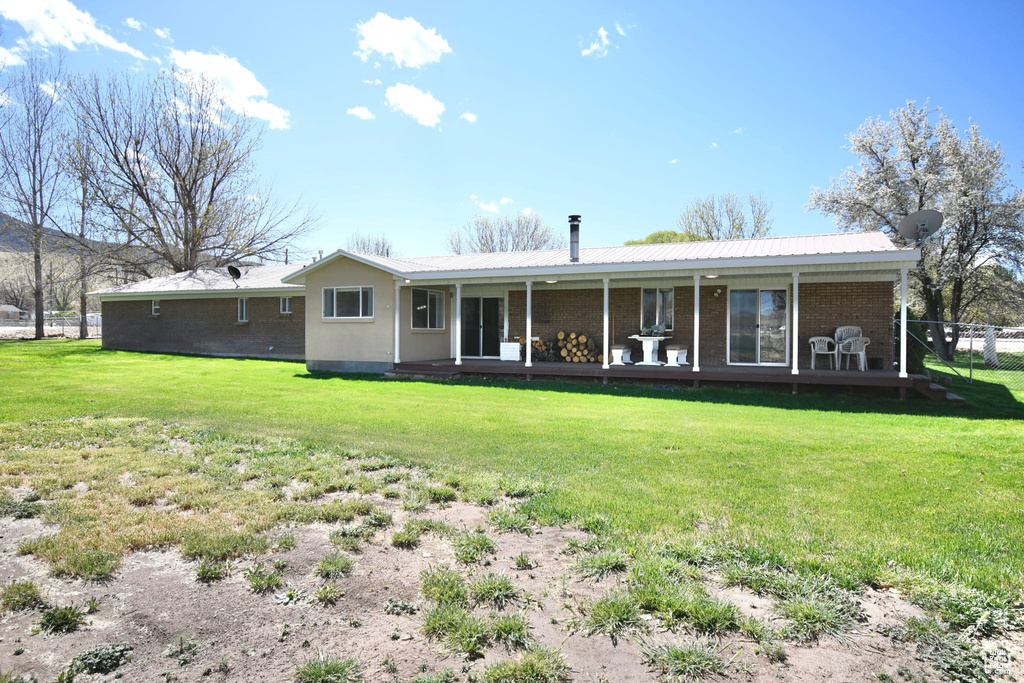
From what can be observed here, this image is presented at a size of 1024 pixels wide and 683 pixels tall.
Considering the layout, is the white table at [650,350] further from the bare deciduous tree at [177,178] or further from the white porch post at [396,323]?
the bare deciduous tree at [177,178]

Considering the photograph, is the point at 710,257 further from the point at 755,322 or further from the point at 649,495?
the point at 649,495

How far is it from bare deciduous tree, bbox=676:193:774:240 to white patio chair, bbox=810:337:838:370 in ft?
80.9

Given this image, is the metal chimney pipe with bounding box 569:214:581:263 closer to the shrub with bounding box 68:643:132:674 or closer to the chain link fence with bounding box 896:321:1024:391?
the chain link fence with bounding box 896:321:1024:391

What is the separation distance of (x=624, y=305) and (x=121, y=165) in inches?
1136

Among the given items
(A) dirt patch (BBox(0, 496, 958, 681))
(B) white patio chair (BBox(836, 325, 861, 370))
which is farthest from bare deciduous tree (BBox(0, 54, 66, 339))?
(B) white patio chair (BBox(836, 325, 861, 370))

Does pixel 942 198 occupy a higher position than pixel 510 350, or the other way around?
pixel 942 198

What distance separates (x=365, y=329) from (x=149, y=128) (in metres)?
23.9

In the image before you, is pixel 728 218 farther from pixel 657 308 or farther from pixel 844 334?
pixel 844 334

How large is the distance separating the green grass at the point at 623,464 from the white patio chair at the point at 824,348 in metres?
1.78

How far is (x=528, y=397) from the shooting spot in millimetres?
11055

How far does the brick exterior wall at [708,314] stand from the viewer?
41.1ft

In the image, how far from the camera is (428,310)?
16.5 meters

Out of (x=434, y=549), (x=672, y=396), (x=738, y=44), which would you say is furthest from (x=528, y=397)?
(x=738, y=44)

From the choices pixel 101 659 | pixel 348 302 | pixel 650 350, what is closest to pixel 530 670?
pixel 101 659
